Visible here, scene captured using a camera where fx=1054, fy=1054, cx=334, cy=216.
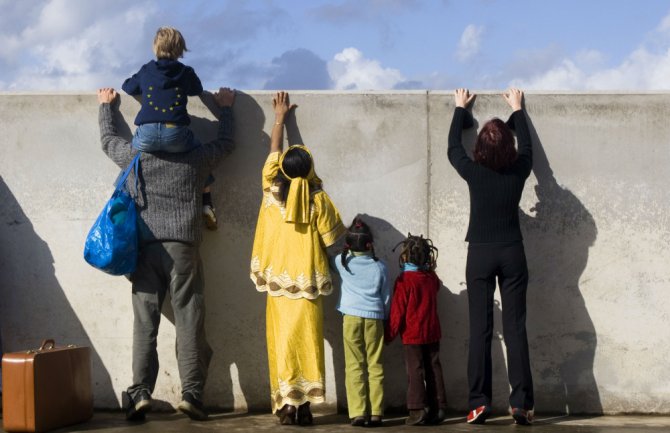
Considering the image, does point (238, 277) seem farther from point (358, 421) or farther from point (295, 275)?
point (358, 421)

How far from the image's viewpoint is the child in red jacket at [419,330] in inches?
275

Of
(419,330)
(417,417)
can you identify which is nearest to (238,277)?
(419,330)

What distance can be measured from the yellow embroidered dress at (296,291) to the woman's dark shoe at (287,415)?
4 centimetres

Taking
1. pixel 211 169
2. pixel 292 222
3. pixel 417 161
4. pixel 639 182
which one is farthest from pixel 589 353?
pixel 211 169

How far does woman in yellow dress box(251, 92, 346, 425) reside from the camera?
22.8 feet

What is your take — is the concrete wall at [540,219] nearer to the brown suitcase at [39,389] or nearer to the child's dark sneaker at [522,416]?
the child's dark sneaker at [522,416]

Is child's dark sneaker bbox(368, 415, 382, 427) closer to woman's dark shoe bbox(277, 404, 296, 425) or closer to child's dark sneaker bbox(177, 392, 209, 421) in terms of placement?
woman's dark shoe bbox(277, 404, 296, 425)

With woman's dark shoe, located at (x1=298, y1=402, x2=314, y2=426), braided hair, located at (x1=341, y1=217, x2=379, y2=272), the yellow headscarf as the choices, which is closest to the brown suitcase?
woman's dark shoe, located at (x1=298, y1=402, x2=314, y2=426)

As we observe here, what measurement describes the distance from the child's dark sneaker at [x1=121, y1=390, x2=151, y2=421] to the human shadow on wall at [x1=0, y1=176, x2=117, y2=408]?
61 centimetres

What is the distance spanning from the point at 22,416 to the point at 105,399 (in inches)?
37.8

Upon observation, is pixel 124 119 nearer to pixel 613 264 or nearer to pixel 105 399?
pixel 105 399

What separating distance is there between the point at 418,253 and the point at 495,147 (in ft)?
2.85

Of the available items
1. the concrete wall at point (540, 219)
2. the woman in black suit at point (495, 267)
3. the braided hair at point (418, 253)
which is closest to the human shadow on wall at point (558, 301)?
the concrete wall at point (540, 219)

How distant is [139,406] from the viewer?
6996 mm
